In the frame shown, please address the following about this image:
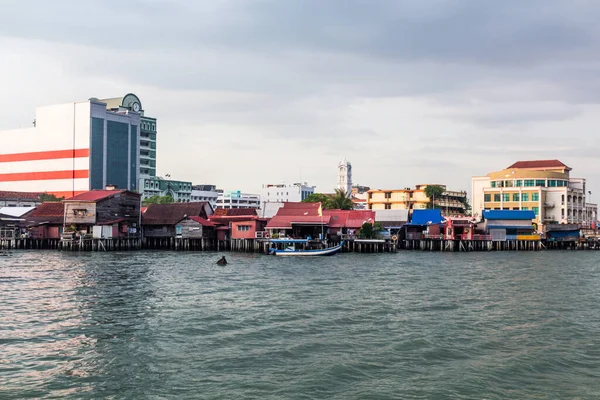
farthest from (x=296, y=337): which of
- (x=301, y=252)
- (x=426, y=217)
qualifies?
(x=426, y=217)

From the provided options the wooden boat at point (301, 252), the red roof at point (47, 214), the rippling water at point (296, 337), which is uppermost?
the red roof at point (47, 214)

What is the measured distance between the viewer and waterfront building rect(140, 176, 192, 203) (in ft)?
542

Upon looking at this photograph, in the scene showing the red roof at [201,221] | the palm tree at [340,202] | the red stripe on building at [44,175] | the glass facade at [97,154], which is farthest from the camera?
the glass facade at [97,154]

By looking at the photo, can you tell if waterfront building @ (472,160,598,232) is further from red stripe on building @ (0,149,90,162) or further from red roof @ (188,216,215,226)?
red stripe on building @ (0,149,90,162)

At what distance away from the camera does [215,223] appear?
87.2m

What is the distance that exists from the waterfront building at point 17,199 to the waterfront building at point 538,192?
82579 mm

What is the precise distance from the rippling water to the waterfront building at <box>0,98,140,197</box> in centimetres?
9344

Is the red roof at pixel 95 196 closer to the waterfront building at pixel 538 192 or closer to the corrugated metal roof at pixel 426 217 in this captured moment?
the corrugated metal roof at pixel 426 217

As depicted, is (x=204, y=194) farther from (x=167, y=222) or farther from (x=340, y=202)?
(x=167, y=222)

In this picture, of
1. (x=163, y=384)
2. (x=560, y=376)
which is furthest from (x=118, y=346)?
(x=560, y=376)

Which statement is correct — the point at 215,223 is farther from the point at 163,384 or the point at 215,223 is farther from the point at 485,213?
the point at 163,384

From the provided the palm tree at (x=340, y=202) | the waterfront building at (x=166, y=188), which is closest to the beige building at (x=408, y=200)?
the palm tree at (x=340, y=202)

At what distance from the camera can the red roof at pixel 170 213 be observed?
88.0m

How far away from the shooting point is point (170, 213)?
294 feet
